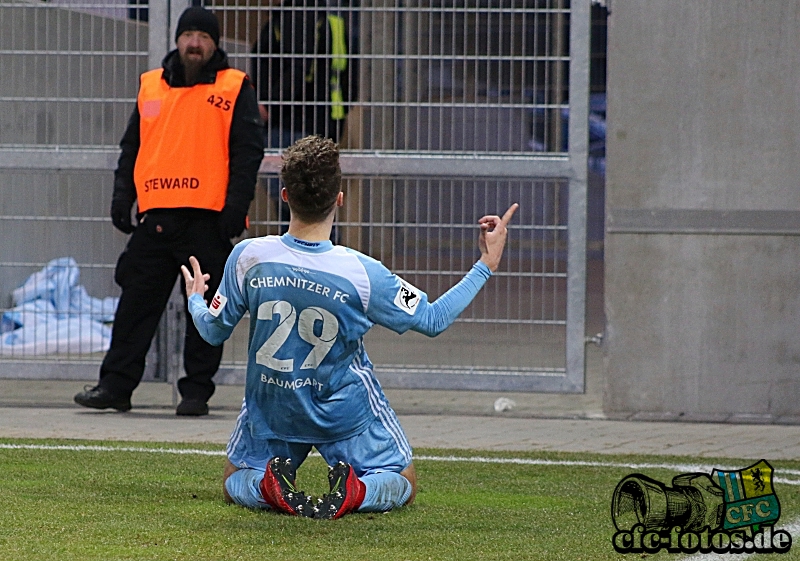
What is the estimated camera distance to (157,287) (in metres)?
8.19

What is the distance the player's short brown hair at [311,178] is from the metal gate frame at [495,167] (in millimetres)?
3473

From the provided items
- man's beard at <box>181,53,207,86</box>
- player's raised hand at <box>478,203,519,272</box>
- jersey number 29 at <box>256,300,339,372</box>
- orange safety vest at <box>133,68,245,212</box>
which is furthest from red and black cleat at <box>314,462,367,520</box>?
man's beard at <box>181,53,207,86</box>

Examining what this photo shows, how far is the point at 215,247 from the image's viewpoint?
26.4 feet

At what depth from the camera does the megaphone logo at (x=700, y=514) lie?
484 cm

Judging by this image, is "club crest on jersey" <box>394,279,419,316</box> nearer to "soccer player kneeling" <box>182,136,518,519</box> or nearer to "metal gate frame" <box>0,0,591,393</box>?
"soccer player kneeling" <box>182,136,518,519</box>

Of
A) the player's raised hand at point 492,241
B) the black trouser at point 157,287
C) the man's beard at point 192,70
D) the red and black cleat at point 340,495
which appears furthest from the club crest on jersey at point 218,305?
the man's beard at point 192,70

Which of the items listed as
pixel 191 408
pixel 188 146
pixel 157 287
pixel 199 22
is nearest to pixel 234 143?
pixel 188 146

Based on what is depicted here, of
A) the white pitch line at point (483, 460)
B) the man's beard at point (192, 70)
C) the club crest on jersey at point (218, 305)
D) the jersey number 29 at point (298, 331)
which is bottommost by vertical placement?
the white pitch line at point (483, 460)

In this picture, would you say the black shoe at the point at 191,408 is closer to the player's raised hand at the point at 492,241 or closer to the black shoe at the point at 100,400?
the black shoe at the point at 100,400

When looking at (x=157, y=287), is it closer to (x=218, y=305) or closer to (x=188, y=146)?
(x=188, y=146)

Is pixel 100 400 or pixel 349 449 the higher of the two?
pixel 349 449

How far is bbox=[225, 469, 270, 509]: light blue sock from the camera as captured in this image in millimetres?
5160

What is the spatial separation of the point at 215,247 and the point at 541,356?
2.01m

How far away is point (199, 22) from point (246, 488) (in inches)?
140
